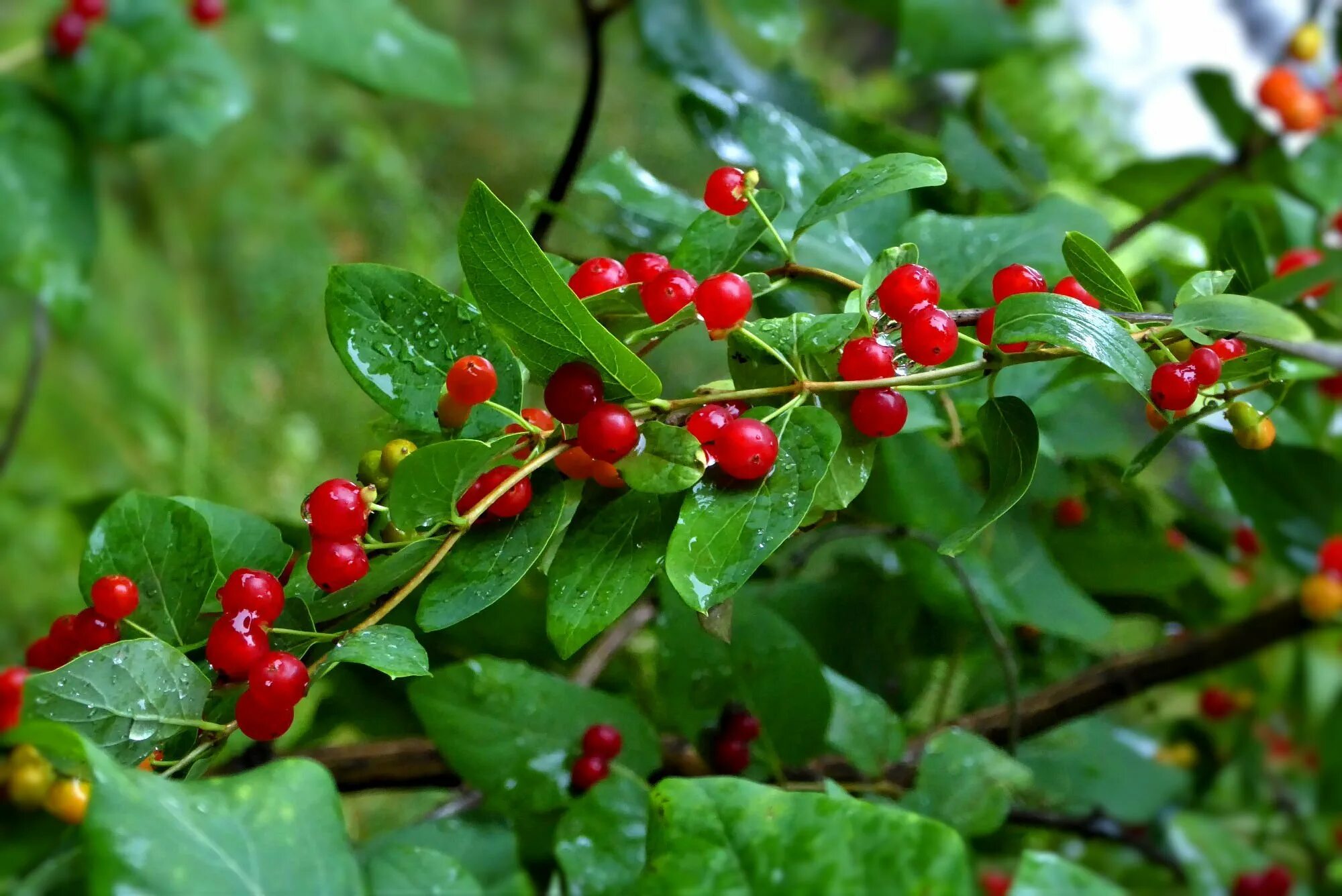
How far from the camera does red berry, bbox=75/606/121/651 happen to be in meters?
0.30

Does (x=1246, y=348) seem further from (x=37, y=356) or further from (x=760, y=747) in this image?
(x=37, y=356)

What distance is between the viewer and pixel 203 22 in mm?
806

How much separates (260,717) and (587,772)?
0.19 m

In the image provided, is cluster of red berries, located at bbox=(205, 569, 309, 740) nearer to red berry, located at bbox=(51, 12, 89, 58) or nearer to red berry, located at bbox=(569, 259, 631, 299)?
red berry, located at bbox=(569, 259, 631, 299)

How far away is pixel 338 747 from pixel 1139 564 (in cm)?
42

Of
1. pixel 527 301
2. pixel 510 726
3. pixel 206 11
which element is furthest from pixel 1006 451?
pixel 206 11

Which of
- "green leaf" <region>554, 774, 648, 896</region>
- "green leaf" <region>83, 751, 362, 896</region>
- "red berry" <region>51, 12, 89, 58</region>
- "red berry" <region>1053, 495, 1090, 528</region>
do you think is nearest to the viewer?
"green leaf" <region>83, 751, 362, 896</region>

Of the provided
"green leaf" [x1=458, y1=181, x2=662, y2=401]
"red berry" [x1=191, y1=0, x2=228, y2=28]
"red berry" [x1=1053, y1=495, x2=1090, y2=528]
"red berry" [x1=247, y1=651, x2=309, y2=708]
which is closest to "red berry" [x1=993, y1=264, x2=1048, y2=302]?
"green leaf" [x1=458, y1=181, x2=662, y2=401]

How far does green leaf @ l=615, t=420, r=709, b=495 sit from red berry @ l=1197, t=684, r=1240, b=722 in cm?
72

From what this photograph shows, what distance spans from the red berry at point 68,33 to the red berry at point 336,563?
67 cm

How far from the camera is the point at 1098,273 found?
29 centimetres

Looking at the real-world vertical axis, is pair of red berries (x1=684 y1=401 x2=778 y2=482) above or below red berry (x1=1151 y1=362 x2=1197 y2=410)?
below

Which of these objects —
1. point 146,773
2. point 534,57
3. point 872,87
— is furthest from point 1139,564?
point 534,57

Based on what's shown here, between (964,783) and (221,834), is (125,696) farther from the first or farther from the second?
(964,783)
